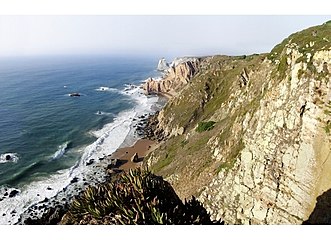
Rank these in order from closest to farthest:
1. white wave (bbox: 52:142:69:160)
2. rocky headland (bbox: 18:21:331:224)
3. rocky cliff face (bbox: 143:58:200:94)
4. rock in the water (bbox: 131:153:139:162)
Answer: rocky headland (bbox: 18:21:331:224) → rock in the water (bbox: 131:153:139:162) → white wave (bbox: 52:142:69:160) → rocky cliff face (bbox: 143:58:200:94)

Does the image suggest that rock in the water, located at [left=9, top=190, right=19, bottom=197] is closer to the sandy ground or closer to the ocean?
the ocean

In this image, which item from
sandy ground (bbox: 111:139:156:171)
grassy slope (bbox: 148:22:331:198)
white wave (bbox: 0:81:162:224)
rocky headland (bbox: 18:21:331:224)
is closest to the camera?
rocky headland (bbox: 18:21:331:224)

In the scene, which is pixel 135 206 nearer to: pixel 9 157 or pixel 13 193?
pixel 13 193

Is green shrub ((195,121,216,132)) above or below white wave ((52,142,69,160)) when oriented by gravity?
above

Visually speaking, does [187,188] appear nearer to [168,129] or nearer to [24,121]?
[168,129]

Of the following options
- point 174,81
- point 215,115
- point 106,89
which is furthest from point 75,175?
point 106,89

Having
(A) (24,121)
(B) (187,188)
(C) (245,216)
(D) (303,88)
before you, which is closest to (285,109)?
(D) (303,88)

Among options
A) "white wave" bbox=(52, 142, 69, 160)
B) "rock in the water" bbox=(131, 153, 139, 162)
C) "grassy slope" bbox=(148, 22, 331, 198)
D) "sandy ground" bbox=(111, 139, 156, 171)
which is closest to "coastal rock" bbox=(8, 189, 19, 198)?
"white wave" bbox=(52, 142, 69, 160)

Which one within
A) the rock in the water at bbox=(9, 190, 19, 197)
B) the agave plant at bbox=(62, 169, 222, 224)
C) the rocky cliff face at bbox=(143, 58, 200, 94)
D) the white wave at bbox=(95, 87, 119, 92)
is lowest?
the rock in the water at bbox=(9, 190, 19, 197)
